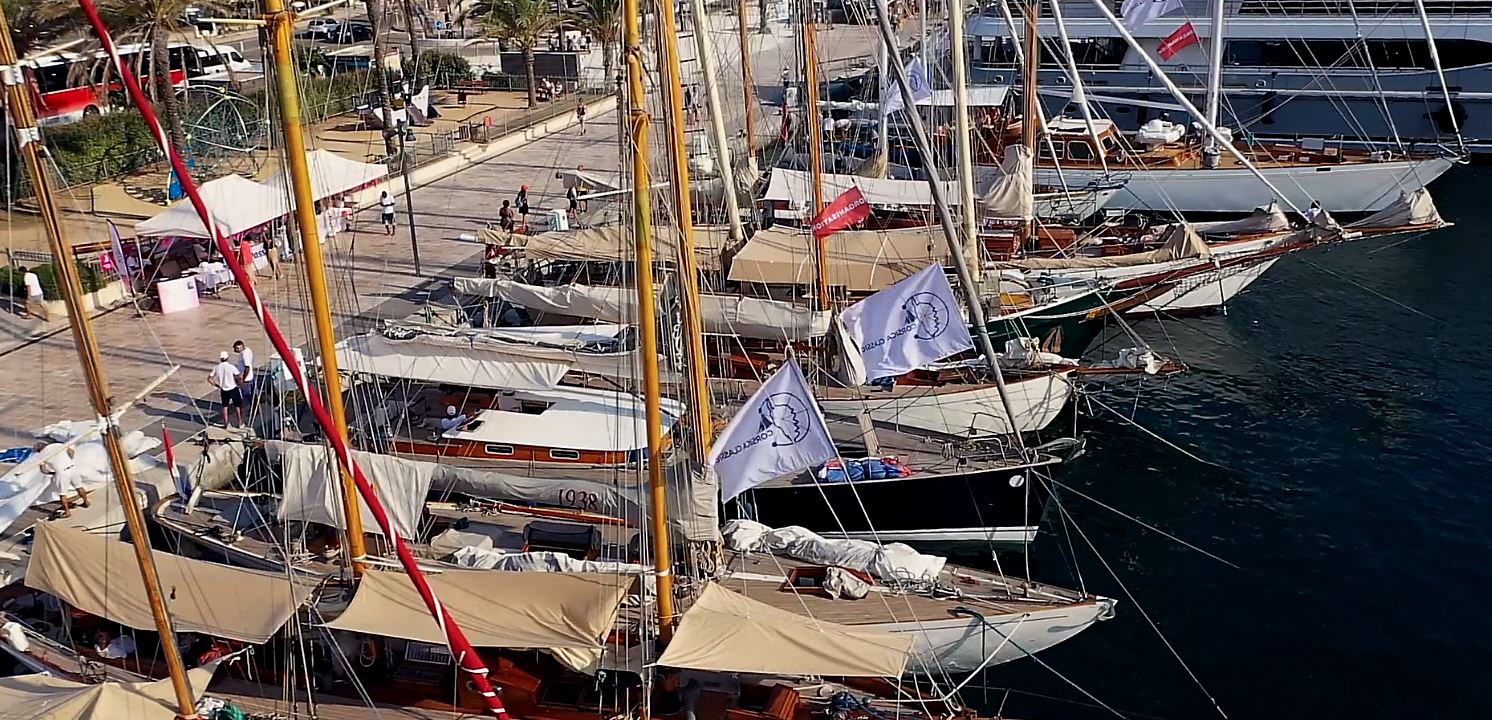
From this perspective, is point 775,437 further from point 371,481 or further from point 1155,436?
point 1155,436

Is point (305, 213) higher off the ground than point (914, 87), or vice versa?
point (305, 213)

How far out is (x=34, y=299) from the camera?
1273 inches

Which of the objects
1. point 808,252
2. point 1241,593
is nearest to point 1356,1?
point 808,252

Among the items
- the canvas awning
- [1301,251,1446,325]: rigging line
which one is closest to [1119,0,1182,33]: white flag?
[1301,251,1446,325]: rigging line

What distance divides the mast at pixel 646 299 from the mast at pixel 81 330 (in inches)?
233

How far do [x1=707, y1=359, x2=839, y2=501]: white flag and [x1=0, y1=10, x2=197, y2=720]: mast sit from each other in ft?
23.8

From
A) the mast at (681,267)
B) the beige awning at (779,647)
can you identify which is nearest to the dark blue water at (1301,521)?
the beige awning at (779,647)

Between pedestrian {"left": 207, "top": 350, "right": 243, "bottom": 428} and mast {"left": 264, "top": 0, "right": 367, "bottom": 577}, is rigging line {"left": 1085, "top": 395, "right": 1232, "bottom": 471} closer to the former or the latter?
mast {"left": 264, "top": 0, "right": 367, "bottom": 577}

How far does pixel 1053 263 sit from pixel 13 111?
2527cm

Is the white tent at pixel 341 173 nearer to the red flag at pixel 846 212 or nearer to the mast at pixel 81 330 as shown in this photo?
the red flag at pixel 846 212

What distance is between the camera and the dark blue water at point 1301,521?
821 inches

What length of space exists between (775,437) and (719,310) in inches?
408

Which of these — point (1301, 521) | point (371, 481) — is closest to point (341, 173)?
point (371, 481)

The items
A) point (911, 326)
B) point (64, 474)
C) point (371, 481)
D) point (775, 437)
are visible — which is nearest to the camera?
point (775, 437)
